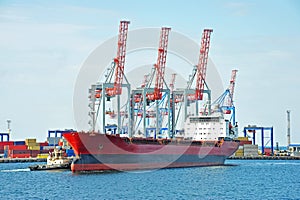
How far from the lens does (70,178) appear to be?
53.6 meters

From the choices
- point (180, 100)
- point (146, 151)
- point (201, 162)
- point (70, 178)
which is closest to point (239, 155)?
point (180, 100)

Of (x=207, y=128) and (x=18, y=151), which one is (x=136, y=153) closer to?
(x=207, y=128)

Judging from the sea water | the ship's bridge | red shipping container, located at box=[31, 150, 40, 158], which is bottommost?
the sea water

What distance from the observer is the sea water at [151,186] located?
4319cm

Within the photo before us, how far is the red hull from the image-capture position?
5756cm

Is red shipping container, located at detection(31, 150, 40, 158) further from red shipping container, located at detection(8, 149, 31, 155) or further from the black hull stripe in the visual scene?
the black hull stripe

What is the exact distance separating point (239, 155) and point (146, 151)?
5247 cm

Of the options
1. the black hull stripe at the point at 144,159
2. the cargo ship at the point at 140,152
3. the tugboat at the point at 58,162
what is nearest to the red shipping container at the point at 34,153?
the cargo ship at the point at 140,152

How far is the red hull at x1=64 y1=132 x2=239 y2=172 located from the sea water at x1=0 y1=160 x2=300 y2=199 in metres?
1.22

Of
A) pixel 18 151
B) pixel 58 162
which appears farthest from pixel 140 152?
pixel 18 151

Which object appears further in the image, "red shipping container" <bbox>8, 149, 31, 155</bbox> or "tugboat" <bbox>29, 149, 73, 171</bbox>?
"red shipping container" <bbox>8, 149, 31, 155</bbox>

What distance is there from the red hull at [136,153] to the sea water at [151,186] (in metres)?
1.22

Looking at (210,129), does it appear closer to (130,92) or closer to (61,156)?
(130,92)

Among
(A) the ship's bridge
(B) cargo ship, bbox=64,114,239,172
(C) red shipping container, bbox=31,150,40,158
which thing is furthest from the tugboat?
(C) red shipping container, bbox=31,150,40,158
